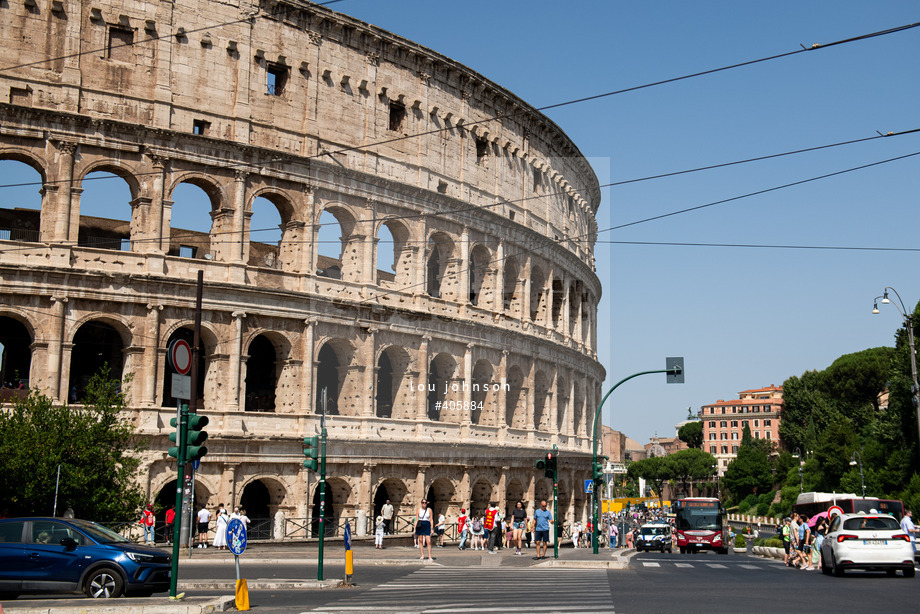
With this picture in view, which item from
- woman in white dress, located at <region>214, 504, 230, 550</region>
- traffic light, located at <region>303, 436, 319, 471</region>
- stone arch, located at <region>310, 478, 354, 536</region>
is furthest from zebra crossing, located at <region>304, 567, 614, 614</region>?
stone arch, located at <region>310, 478, 354, 536</region>

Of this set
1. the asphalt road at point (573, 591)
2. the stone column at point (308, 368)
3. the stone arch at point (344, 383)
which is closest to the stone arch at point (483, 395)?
the stone arch at point (344, 383)

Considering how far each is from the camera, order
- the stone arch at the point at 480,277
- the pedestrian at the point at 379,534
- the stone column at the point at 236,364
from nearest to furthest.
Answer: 1. the pedestrian at the point at 379,534
2. the stone column at the point at 236,364
3. the stone arch at the point at 480,277

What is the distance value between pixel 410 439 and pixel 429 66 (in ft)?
49.9

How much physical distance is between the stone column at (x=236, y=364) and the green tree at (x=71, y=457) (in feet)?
13.7

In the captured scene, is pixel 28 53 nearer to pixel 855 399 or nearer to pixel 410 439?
pixel 410 439

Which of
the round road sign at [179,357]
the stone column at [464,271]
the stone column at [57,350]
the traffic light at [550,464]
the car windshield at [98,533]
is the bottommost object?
the car windshield at [98,533]

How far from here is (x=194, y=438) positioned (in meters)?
14.2

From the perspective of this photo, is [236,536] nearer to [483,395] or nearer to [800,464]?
[483,395]

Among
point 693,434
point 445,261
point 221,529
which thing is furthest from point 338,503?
point 693,434

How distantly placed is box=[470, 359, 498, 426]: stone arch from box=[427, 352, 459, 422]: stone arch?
1.83 metres

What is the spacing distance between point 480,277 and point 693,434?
131823 millimetres

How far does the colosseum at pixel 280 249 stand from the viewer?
101ft

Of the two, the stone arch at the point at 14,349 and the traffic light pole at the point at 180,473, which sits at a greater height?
the stone arch at the point at 14,349

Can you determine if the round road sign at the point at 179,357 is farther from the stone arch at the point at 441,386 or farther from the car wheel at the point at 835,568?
the stone arch at the point at 441,386
